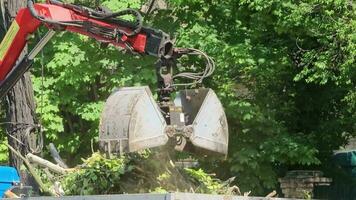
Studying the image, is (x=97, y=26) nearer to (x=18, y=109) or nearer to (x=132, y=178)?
(x=132, y=178)

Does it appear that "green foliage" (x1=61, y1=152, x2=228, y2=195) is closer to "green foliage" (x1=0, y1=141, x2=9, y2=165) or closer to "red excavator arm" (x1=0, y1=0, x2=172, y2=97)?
"red excavator arm" (x1=0, y1=0, x2=172, y2=97)

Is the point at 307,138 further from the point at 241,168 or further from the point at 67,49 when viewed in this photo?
the point at 67,49

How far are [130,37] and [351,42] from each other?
3957mm

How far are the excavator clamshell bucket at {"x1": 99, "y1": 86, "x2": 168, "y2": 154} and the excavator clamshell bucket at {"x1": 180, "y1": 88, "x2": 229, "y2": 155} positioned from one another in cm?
27

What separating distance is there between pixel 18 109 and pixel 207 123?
7.14 meters

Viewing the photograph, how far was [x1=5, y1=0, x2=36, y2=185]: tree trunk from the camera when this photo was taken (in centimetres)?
1172

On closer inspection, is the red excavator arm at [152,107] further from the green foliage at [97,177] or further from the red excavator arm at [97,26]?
the green foliage at [97,177]

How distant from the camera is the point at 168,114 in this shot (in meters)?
5.54

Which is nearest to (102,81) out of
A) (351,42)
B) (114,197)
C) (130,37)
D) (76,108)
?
(76,108)

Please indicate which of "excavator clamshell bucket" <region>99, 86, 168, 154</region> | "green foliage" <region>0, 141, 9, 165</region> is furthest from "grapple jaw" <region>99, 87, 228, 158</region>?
"green foliage" <region>0, 141, 9, 165</region>

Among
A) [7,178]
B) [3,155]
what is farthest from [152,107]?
[3,155]

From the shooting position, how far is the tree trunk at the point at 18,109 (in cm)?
1172

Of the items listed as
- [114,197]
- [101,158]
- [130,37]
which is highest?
[130,37]

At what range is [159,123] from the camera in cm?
522
